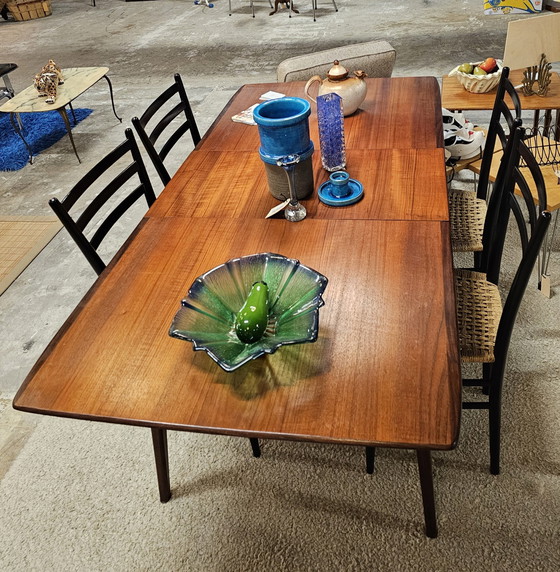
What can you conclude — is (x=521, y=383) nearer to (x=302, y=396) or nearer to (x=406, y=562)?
(x=406, y=562)

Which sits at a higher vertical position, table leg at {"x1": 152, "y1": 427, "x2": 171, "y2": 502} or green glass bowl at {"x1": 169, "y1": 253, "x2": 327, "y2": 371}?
green glass bowl at {"x1": 169, "y1": 253, "x2": 327, "y2": 371}

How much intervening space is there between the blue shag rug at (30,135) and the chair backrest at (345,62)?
2.29 m

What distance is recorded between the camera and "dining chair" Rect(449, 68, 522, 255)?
181 centimetres

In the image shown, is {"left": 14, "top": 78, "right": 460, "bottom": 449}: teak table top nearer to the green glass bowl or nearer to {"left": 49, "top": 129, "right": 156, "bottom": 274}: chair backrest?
the green glass bowl

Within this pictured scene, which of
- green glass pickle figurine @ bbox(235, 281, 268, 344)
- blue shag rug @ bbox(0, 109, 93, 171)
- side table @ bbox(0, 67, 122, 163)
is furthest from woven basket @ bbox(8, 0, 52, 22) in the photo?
green glass pickle figurine @ bbox(235, 281, 268, 344)

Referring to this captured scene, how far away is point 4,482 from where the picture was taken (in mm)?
1837

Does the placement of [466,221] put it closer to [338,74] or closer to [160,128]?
[338,74]

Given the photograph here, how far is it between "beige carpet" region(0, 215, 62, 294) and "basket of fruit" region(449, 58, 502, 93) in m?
2.54

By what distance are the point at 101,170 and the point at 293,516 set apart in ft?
4.17

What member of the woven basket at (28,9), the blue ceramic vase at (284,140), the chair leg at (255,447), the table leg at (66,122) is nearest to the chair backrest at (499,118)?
the blue ceramic vase at (284,140)

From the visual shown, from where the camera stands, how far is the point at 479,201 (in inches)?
79.5

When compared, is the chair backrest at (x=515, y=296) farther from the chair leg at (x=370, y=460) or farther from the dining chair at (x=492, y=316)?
the chair leg at (x=370, y=460)

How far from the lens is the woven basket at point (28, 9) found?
8281mm

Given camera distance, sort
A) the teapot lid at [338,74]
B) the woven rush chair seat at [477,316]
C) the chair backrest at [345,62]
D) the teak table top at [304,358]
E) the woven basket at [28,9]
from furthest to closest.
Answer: the woven basket at [28,9], the chair backrest at [345,62], the teapot lid at [338,74], the woven rush chair seat at [477,316], the teak table top at [304,358]
